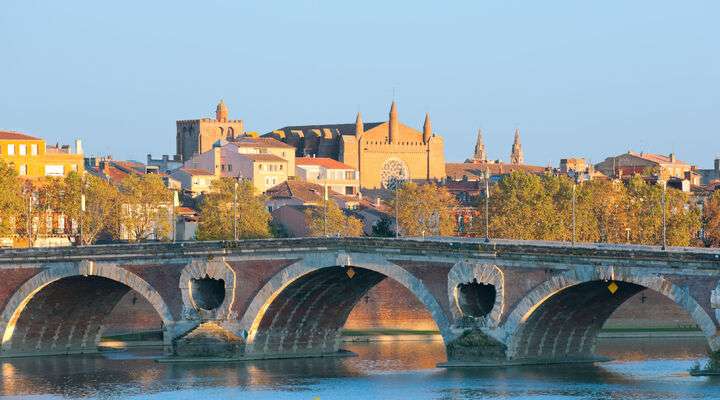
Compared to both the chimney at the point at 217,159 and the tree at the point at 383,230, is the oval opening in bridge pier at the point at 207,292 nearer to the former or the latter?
the tree at the point at 383,230

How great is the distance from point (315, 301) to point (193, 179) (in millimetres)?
86421

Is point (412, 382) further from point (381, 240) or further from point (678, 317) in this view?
point (678, 317)

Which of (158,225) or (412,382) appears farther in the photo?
(158,225)

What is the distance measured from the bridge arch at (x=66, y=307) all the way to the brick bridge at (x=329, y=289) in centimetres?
7

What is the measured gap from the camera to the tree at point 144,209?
138625mm

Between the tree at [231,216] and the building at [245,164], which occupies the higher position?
the building at [245,164]

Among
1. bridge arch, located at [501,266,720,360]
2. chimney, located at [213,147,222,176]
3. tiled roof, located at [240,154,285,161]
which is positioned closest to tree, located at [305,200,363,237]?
tiled roof, located at [240,154,285,161]

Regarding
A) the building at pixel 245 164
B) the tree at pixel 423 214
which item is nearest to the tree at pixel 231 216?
the tree at pixel 423 214

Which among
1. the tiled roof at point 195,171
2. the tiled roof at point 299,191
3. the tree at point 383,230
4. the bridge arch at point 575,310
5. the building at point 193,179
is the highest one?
the tiled roof at point 195,171

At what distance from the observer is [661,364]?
94938mm

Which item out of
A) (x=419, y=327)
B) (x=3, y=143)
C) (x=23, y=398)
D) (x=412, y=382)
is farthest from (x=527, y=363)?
(x=3, y=143)

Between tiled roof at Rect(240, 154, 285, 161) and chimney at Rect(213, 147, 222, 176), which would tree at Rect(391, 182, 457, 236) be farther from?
chimney at Rect(213, 147, 222, 176)

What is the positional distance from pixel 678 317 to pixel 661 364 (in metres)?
23.3

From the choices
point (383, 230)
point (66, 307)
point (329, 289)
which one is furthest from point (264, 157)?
point (329, 289)
